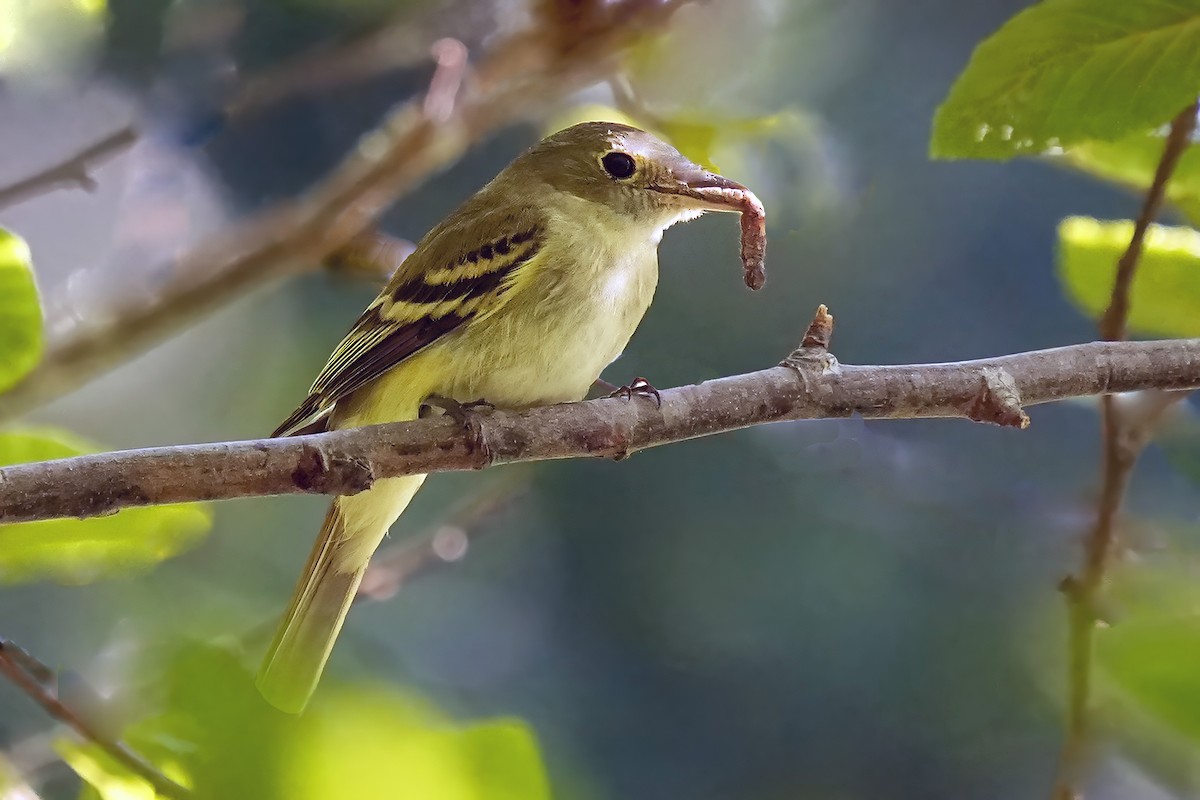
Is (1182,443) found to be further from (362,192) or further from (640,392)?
(362,192)

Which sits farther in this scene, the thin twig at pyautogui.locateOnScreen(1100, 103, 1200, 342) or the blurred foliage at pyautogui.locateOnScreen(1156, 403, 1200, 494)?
the blurred foliage at pyautogui.locateOnScreen(1156, 403, 1200, 494)

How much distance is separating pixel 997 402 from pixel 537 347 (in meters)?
0.39

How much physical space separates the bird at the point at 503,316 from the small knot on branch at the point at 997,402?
25cm

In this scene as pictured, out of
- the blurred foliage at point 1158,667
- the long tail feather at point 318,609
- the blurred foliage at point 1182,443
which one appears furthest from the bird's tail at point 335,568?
the blurred foliage at point 1182,443

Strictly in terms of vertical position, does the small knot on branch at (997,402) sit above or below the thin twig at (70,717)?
above

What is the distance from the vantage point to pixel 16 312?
73cm

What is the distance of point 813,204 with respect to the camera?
1.36m

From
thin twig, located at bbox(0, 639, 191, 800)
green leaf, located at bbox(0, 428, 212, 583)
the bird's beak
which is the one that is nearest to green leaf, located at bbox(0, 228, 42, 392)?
green leaf, located at bbox(0, 428, 212, 583)

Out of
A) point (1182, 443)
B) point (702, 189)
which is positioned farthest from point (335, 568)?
point (1182, 443)

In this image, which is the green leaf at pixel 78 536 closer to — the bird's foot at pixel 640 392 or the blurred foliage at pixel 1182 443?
the bird's foot at pixel 640 392

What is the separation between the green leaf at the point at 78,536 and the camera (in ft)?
2.45

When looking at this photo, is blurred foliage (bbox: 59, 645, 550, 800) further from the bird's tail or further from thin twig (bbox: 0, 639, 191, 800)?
the bird's tail

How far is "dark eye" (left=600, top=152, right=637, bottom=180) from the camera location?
1007 mm

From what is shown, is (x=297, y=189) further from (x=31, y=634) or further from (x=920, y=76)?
(x=920, y=76)
